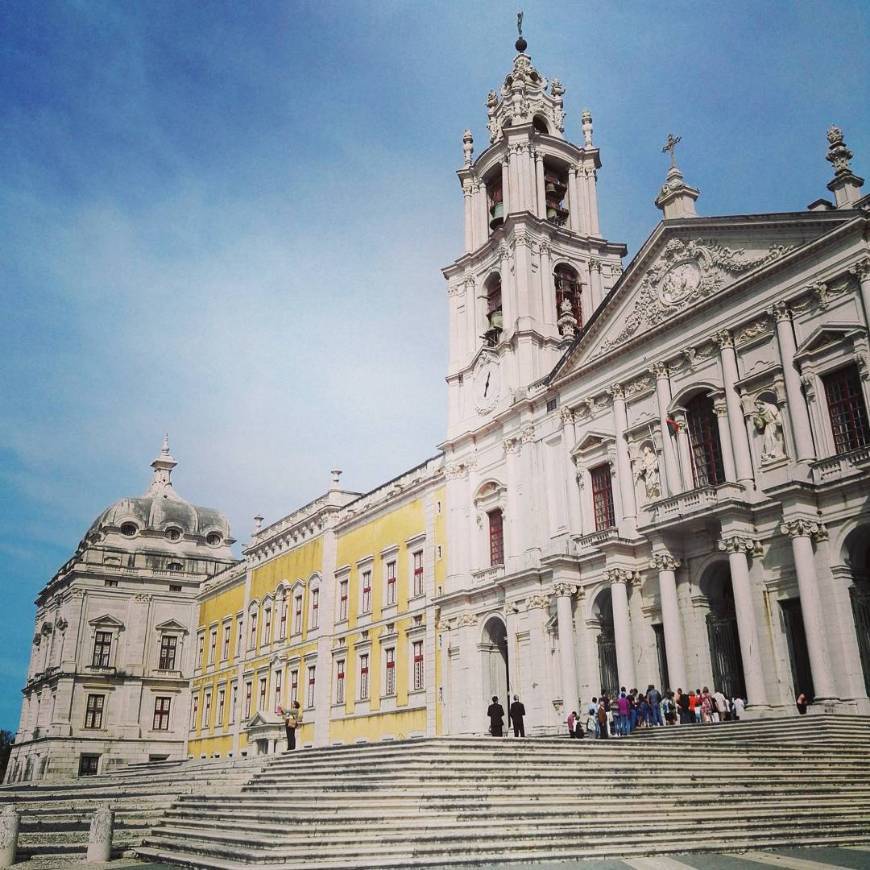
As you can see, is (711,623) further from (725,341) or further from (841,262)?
(841,262)

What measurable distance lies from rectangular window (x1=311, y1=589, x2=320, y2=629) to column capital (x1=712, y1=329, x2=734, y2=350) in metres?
24.8

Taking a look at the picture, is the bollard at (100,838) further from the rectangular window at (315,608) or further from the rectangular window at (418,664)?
the rectangular window at (315,608)

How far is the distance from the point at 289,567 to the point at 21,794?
22980 mm

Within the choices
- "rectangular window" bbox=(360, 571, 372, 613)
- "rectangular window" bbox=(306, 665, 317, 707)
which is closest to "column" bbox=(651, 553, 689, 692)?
"rectangular window" bbox=(360, 571, 372, 613)

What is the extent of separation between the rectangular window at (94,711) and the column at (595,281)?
38479 mm

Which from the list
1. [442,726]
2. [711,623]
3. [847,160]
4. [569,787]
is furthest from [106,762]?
[847,160]

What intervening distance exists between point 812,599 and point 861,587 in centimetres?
115

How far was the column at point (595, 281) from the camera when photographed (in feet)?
117

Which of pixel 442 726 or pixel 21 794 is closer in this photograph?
pixel 21 794

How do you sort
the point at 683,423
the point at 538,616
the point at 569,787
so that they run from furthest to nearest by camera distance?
the point at 538,616 → the point at 683,423 → the point at 569,787

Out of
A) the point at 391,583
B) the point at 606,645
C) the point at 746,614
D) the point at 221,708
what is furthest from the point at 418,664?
the point at 221,708

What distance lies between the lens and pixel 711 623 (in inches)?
965

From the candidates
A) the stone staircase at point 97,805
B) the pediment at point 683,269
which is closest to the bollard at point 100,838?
the stone staircase at point 97,805

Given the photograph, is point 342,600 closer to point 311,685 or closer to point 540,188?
point 311,685
